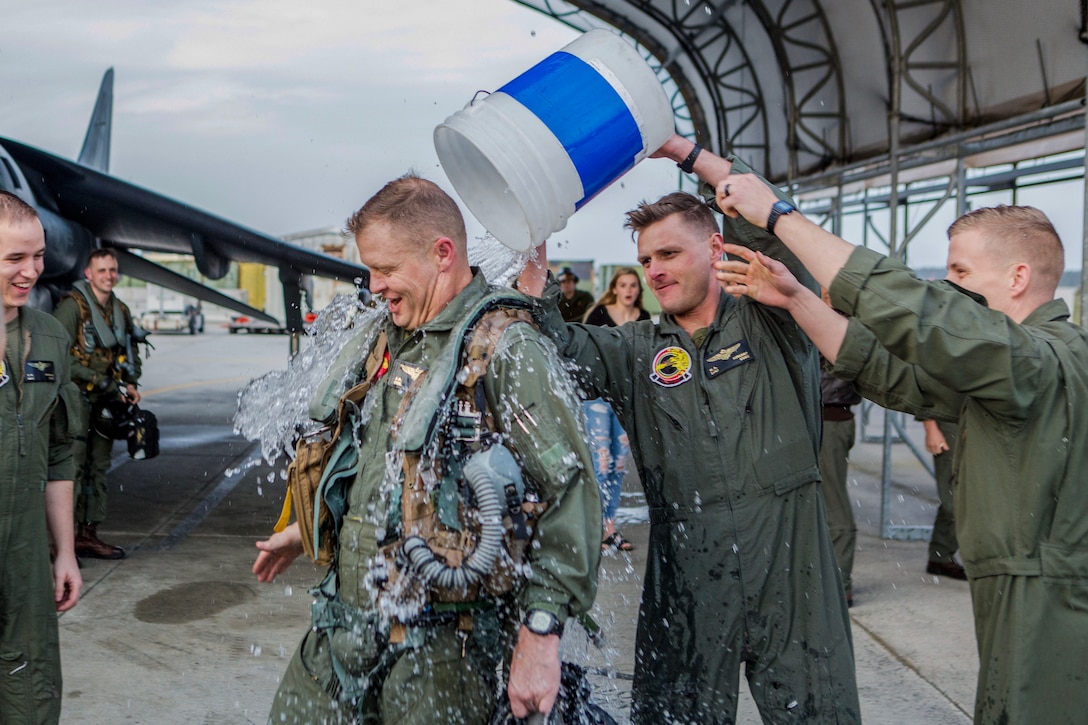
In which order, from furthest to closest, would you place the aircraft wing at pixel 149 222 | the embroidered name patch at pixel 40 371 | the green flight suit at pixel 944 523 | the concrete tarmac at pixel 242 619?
1. the aircraft wing at pixel 149 222
2. the green flight suit at pixel 944 523
3. the concrete tarmac at pixel 242 619
4. the embroidered name patch at pixel 40 371

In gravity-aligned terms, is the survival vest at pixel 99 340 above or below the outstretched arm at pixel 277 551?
above

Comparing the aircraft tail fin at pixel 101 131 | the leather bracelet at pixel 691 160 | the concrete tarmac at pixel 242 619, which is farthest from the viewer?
the aircraft tail fin at pixel 101 131

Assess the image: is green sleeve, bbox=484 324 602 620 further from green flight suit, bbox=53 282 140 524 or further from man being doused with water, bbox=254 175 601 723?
green flight suit, bbox=53 282 140 524

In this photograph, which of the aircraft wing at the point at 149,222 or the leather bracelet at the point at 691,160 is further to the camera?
the aircraft wing at the point at 149,222

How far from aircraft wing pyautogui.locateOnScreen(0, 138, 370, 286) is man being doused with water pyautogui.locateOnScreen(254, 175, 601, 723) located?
7.61 m

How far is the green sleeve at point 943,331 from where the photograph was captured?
2.14 metres

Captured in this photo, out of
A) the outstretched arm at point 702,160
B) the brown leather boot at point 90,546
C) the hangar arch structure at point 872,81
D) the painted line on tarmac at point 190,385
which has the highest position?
the hangar arch structure at point 872,81

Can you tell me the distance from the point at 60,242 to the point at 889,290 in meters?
8.19

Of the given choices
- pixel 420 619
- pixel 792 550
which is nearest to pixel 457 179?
pixel 420 619

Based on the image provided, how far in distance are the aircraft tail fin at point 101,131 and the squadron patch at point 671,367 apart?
14.3 metres

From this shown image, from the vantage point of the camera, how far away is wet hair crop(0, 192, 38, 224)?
117 inches

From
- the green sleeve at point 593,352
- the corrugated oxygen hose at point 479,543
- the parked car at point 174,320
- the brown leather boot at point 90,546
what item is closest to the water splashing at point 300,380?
the green sleeve at point 593,352

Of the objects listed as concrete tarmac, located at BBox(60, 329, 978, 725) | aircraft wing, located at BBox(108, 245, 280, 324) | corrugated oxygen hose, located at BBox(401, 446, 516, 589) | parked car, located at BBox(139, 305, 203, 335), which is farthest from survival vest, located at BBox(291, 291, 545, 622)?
parked car, located at BBox(139, 305, 203, 335)

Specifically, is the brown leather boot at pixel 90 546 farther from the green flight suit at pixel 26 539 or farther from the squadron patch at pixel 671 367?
the squadron patch at pixel 671 367
